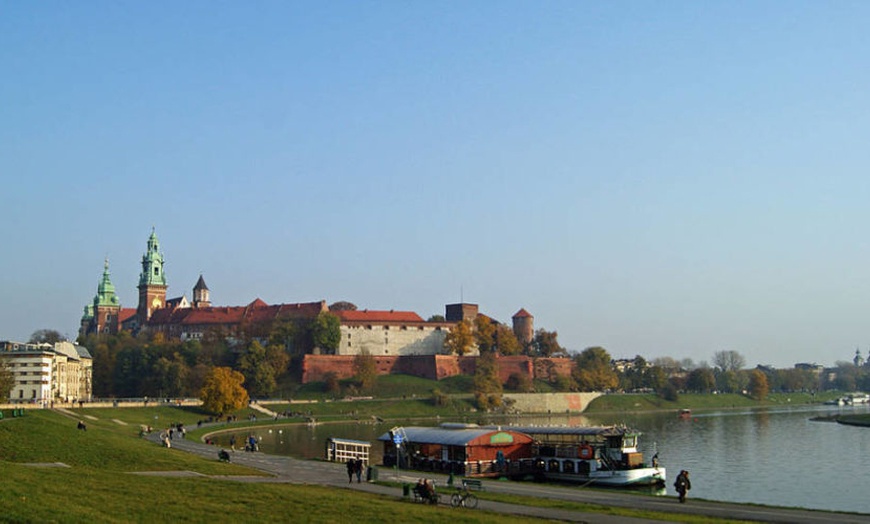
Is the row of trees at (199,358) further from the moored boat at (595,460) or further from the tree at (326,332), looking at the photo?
the moored boat at (595,460)

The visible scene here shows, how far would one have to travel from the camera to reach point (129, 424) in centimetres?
7488

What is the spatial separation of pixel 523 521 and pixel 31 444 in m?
22.0

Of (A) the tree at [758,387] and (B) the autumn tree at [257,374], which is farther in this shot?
(A) the tree at [758,387]

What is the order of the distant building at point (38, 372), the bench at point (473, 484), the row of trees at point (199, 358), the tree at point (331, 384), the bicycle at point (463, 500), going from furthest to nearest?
the tree at point (331, 384), the row of trees at point (199, 358), the distant building at point (38, 372), the bench at point (473, 484), the bicycle at point (463, 500)

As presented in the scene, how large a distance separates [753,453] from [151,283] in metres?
135

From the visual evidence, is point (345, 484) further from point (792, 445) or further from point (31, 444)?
point (792, 445)

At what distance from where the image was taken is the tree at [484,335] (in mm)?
153375

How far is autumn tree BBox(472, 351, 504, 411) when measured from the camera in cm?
12540

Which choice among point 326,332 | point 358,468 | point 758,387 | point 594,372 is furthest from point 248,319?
point 358,468

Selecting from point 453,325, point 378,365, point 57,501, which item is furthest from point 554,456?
point 453,325

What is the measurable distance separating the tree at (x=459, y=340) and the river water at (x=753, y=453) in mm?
47859

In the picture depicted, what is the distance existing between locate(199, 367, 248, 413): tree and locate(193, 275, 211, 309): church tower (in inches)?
3553

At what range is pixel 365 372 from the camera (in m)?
131

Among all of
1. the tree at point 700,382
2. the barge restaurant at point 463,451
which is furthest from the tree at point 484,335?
the barge restaurant at point 463,451
